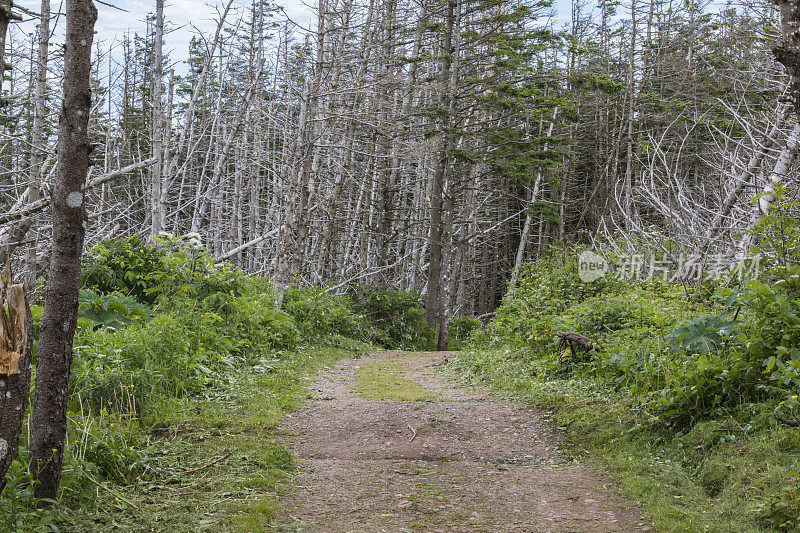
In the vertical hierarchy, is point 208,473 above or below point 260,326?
below

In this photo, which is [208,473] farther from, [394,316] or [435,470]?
[394,316]

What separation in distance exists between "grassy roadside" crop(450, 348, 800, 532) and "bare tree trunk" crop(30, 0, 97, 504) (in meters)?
3.62

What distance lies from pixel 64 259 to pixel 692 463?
4.54 m

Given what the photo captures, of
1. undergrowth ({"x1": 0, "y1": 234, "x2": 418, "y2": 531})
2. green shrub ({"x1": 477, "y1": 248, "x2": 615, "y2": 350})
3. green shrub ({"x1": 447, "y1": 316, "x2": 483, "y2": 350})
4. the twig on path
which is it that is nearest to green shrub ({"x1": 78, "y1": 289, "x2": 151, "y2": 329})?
undergrowth ({"x1": 0, "y1": 234, "x2": 418, "y2": 531})

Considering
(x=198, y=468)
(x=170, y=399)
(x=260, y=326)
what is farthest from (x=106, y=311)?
(x=198, y=468)

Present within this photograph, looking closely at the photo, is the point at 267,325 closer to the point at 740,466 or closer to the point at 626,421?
the point at 626,421

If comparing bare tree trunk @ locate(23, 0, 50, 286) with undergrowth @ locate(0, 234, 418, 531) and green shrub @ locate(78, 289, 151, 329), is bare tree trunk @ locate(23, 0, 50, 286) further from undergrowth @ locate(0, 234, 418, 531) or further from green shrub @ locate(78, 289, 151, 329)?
green shrub @ locate(78, 289, 151, 329)

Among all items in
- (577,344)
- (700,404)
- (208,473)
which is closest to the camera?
(208,473)

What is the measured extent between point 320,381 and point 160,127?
19.7 ft

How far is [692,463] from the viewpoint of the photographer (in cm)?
448

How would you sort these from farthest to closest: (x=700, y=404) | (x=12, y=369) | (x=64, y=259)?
Answer: 1. (x=700, y=404)
2. (x=64, y=259)
3. (x=12, y=369)

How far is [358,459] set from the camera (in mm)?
5285

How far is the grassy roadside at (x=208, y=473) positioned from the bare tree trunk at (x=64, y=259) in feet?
1.27

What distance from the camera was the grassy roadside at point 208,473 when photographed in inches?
139
